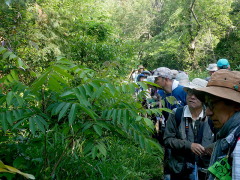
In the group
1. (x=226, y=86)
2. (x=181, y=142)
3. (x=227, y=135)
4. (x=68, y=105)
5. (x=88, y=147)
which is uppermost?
(x=226, y=86)

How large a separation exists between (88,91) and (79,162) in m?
1.48

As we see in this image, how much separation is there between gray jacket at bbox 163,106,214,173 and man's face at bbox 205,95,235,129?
3.35ft

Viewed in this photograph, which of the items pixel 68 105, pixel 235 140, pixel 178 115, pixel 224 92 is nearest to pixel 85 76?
pixel 68 105

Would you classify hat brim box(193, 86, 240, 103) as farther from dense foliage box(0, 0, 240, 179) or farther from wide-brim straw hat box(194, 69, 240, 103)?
dense foliage box(0, 0, 240, 179)

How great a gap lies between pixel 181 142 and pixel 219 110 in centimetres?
112

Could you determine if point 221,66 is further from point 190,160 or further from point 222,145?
point 222,145

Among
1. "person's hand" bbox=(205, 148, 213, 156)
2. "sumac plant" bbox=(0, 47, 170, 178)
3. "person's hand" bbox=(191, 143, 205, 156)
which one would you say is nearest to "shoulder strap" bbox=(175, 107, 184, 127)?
"person's hand" bbox=(191, 143, 205, 156)

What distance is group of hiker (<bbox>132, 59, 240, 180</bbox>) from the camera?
1.36 meters

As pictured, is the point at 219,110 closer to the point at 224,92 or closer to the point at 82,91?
the point at 224,92

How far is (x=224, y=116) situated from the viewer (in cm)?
161

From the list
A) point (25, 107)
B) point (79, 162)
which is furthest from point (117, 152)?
point (25, 107)

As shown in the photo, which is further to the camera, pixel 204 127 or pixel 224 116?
pixel 204 127

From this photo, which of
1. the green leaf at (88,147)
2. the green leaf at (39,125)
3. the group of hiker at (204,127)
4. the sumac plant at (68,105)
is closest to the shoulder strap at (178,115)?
the group of hiker at (204,127)

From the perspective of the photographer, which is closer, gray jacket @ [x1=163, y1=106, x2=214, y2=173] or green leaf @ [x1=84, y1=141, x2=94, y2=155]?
green leaf @ [x1=84, y1=141, x2=94, y2=155]
